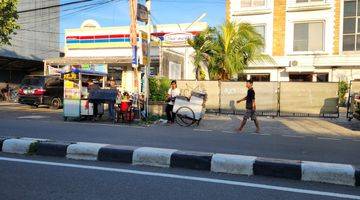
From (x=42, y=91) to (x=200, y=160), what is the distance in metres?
17.9

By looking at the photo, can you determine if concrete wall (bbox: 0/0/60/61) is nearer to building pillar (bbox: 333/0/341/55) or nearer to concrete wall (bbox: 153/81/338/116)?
concrete wall (bbox: 153/81/338/116)

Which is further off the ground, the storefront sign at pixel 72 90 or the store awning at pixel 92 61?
the store awning at pixel 92 61

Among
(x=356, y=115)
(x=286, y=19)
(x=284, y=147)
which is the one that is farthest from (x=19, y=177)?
(x=286, y=19)

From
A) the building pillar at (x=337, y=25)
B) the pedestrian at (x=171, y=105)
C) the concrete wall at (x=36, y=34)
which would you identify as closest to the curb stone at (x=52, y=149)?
the pedestrian at (x=171, y=105)

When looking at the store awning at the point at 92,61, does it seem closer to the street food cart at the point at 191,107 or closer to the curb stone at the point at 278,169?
the street food cart at the point at 191,107

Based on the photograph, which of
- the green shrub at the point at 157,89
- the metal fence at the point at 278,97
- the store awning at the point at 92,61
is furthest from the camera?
the store awning at the point at 92,61

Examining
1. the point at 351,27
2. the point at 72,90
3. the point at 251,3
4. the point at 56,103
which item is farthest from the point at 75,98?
the point at 351,27

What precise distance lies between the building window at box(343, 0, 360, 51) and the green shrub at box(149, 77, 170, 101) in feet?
43.4

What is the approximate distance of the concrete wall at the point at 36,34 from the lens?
34844 mm

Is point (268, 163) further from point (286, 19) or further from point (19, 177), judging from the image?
point (286, 19)

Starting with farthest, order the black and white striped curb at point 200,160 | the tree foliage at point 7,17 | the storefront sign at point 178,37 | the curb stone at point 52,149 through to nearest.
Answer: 1. the storefront sign at point 178,37
2. the tree foliage at point 7,17
3. the curb stone at point 52,149
4. the black and white striped curb at point 200,160

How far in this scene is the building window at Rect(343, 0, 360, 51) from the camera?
92.1 ft

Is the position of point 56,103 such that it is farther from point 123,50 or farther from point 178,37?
point 123,50

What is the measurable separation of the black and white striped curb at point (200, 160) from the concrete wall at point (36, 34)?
26519 millimetres
